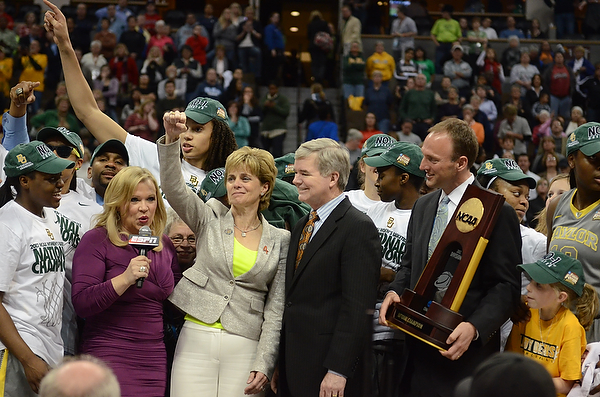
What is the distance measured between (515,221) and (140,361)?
6.36ft

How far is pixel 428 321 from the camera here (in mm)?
3283

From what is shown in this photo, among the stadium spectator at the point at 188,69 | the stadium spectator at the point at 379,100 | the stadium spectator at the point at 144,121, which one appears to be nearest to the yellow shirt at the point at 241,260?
the stadium spectator at the point at 144,121

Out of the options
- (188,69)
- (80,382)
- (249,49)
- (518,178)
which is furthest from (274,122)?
(80,382)

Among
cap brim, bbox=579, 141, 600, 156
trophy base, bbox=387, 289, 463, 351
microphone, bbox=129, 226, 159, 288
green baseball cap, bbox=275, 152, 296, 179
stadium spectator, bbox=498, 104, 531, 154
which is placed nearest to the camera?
trophy base, bbox=387, 289, 463, 351

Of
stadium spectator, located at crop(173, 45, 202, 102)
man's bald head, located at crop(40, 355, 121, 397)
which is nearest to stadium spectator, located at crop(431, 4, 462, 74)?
stadium spectator, located at crop(173, 45, 202, 102)

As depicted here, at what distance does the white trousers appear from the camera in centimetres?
355

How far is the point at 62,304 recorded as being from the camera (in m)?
3.78

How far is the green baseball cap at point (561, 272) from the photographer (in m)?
3.71

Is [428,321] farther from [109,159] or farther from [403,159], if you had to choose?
[109,159]

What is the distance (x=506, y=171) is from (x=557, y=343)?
4.86 ft

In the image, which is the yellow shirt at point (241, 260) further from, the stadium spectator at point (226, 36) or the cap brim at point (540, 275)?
the stadium spectator at point (226, 36)

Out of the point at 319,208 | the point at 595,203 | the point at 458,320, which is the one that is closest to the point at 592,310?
the point at 595,203

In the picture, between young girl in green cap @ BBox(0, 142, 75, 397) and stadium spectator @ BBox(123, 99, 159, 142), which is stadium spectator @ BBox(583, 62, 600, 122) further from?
young girl in green cap @ BBox(0, 142, 75, 397)

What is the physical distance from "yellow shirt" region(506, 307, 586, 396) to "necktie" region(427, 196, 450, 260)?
75 centimetres
